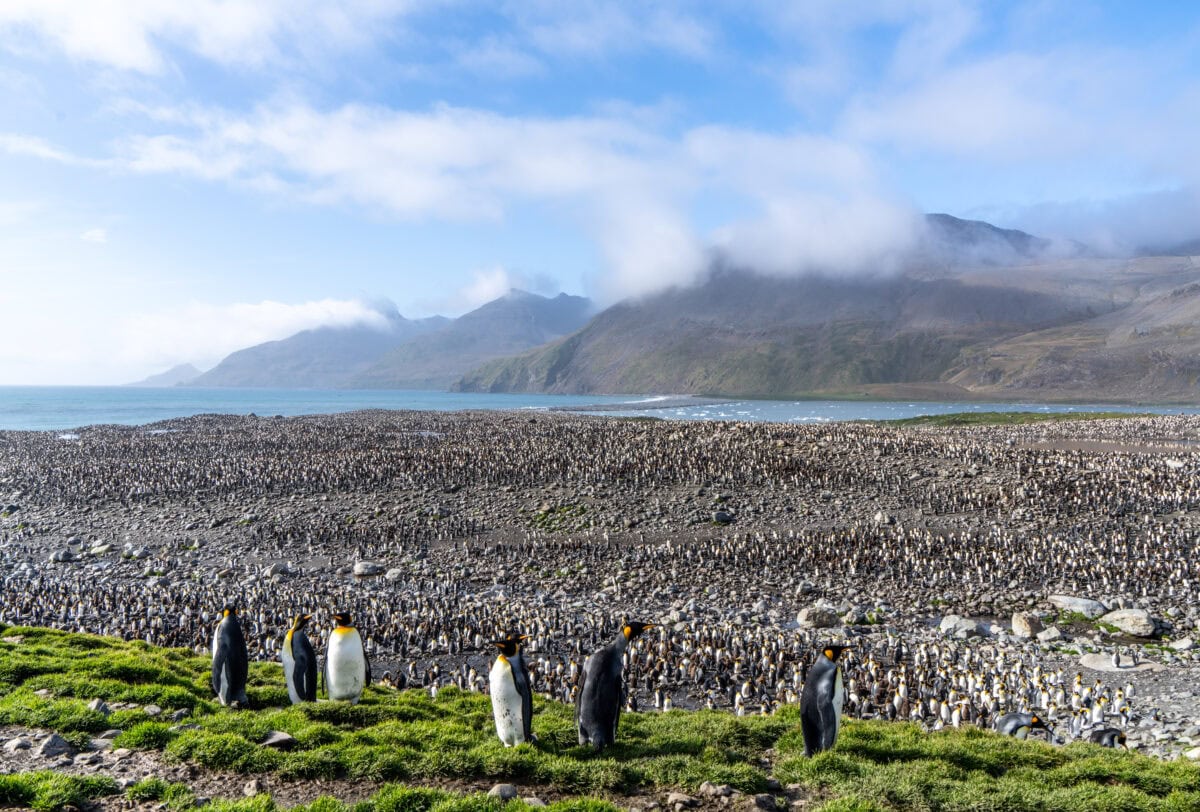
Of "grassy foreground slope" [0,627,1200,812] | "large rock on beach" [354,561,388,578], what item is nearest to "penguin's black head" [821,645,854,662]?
"grassy foreground slope" [0,627,1200,812]

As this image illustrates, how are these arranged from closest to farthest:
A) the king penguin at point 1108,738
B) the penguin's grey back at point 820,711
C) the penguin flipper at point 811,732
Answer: the penguin's grey back at point 820,711
the penguin flipper at point 811,732
the king penguin at point 1108,738

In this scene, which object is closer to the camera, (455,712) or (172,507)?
(455,712)

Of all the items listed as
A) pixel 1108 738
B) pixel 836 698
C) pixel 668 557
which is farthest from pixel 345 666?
pixel 668 557

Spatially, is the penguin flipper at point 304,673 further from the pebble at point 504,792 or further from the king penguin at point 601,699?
the pebble at point 504,792

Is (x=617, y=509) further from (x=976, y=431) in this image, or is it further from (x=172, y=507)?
(x=976, y=431)

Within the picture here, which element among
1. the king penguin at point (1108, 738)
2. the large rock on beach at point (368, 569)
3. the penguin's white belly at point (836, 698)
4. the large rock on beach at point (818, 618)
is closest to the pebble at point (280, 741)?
the penguin's white belly at point (836, 698)

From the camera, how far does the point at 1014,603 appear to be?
17.6m

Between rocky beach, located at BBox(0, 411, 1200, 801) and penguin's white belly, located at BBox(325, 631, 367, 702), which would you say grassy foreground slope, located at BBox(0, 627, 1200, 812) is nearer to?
penguin's white belly, located at BBox(325, 631, 367, 702)

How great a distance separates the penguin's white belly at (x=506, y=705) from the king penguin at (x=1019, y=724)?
23.2 feet

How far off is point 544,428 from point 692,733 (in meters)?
48.7

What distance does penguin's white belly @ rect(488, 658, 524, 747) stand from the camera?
7605mm

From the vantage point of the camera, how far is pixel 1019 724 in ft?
33.3

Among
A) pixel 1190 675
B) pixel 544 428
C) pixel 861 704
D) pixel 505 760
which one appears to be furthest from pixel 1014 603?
pixel 544 428

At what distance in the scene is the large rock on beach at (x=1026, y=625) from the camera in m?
15.8
